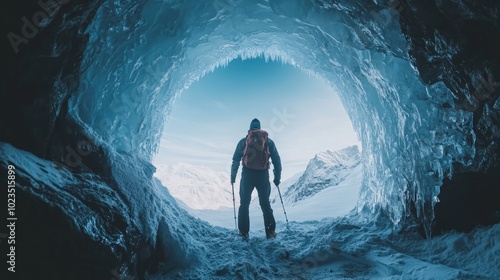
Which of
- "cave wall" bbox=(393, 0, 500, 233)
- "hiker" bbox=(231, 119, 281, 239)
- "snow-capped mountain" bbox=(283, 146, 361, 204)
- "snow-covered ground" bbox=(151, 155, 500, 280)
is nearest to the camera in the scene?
"cave wall" bbox=(393, 0, 500, 233)

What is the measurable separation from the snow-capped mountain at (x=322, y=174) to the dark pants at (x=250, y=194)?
15.4 m

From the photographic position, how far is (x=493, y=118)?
2.58 m

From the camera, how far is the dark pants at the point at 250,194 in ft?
16.0

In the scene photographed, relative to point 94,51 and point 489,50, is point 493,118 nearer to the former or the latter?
point 489,50

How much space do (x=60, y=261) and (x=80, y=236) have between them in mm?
208

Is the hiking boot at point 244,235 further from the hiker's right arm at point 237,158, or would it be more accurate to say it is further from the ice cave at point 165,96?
the hiker's right arm at point 237,158

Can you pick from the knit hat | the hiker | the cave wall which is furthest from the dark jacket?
the cave wall

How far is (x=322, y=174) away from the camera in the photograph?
75.3 ft

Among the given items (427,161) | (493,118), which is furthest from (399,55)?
(427,161)

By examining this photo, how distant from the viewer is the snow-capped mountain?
20.8 metres

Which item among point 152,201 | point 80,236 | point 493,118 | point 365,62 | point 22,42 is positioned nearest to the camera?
point 22,42

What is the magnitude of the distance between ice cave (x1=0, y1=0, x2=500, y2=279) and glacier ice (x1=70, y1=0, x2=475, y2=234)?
0.03 m

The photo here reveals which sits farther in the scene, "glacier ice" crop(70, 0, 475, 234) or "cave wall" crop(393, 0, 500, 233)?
"glacier ice" crop(70, 0, 475, 234)

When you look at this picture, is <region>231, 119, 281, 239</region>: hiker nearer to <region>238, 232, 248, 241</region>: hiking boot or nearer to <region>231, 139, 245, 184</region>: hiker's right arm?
<region>238, 232, 248, 241</region>: hiking boot
